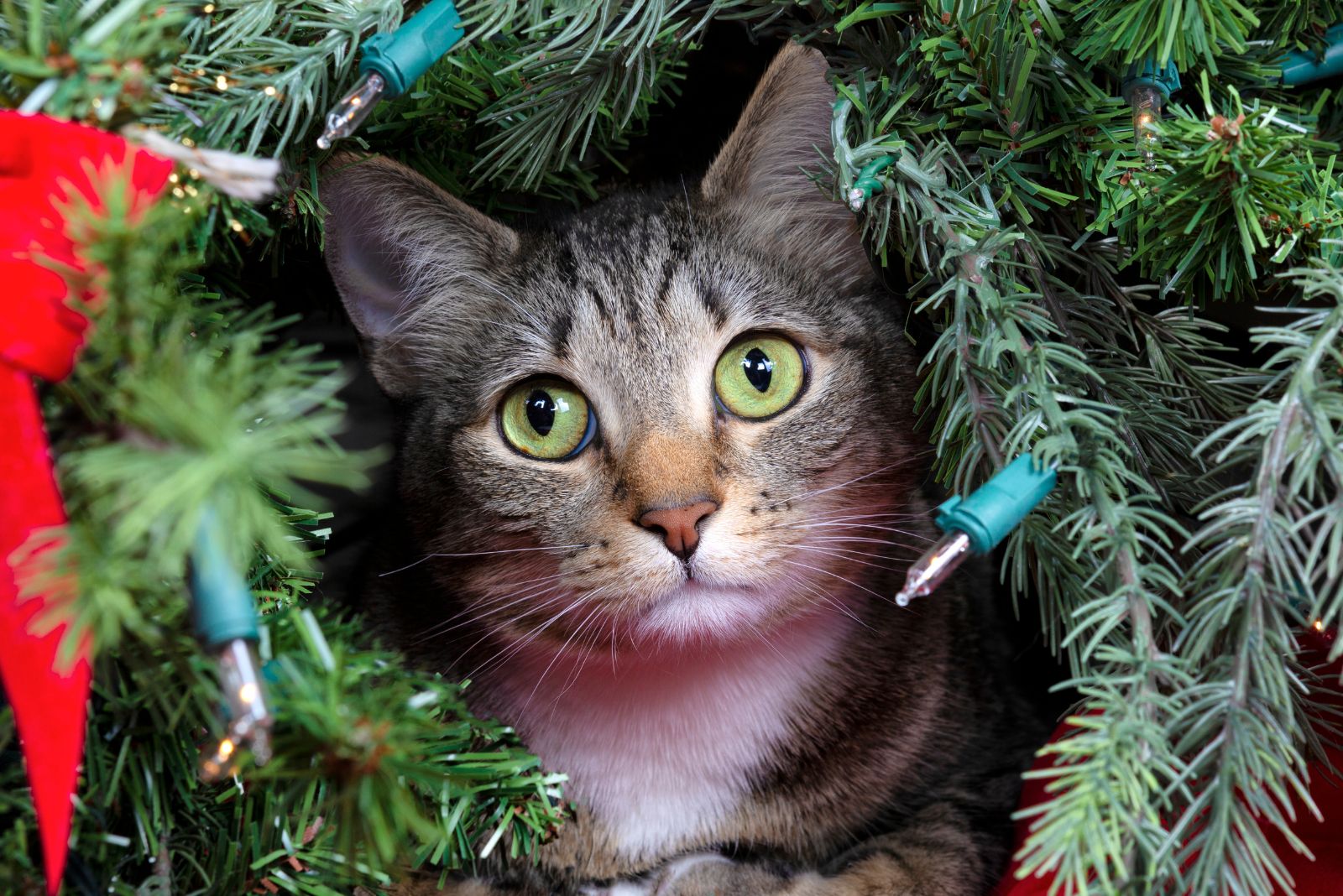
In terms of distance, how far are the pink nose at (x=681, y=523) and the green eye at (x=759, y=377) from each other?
0.48 feet

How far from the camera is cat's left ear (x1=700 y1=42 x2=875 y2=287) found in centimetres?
101

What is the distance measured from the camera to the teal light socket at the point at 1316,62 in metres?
0.83

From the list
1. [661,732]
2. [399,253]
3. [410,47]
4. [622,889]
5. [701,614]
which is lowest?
[622,889]

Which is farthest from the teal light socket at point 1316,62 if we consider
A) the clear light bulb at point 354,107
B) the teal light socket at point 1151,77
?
the clear light bulb at point 354,107

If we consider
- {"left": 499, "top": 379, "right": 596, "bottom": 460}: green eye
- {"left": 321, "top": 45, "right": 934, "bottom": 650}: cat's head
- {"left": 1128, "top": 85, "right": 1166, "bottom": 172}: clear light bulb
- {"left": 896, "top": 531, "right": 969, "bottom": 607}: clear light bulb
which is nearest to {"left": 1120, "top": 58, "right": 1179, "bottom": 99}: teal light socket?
{"left": 1128, "top": 85, "right": 1166, "bottom": 172}: clear light bulb

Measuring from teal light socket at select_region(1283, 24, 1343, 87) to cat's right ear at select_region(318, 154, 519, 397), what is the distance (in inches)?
28.1

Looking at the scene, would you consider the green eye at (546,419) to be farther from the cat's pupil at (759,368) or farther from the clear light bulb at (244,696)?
the clear light bulb at (244,696)

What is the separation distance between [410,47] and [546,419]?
40 cm

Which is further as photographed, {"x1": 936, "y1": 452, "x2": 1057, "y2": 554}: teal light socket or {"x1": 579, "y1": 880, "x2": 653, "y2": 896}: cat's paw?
{"x1": 579, "y1": 880, "x2": 653, "y2": 896}: cat's paw

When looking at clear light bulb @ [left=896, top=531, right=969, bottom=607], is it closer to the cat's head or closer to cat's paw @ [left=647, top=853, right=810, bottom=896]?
the cat's head

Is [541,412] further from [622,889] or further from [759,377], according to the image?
[622,889]

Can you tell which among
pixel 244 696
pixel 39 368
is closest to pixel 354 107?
pixel 39 368

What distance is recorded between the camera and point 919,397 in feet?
2.64

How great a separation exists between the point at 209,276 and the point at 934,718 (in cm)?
83
